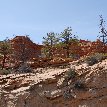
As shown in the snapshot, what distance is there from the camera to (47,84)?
104ft

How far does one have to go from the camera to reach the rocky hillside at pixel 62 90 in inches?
1153

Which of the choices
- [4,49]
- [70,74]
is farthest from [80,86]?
[4,49]

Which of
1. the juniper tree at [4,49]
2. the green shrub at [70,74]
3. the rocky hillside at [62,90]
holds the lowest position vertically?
the rocky hillside at [62,90]

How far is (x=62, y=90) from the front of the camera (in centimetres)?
3034

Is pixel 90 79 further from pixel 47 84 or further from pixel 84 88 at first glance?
pixel 47 84

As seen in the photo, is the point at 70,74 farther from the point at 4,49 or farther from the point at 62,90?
the point at 4,49

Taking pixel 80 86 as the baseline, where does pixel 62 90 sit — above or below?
below

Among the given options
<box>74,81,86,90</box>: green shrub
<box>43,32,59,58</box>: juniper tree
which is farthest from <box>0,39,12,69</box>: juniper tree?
<box>74,81,86,90</box>: green shrub

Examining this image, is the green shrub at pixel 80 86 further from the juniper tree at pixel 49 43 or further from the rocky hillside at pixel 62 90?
the juniper tree at pixel 49 43

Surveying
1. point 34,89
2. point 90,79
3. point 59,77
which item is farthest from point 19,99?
point 90,79

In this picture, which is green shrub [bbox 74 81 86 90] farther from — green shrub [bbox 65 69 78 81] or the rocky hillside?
green shrub [bbox 65 69 78 81]

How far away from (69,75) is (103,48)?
2765cm

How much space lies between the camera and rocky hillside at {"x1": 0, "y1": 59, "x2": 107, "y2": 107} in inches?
1153

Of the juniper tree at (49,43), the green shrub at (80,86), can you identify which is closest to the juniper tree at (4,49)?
the juniper tree at (49,43)
